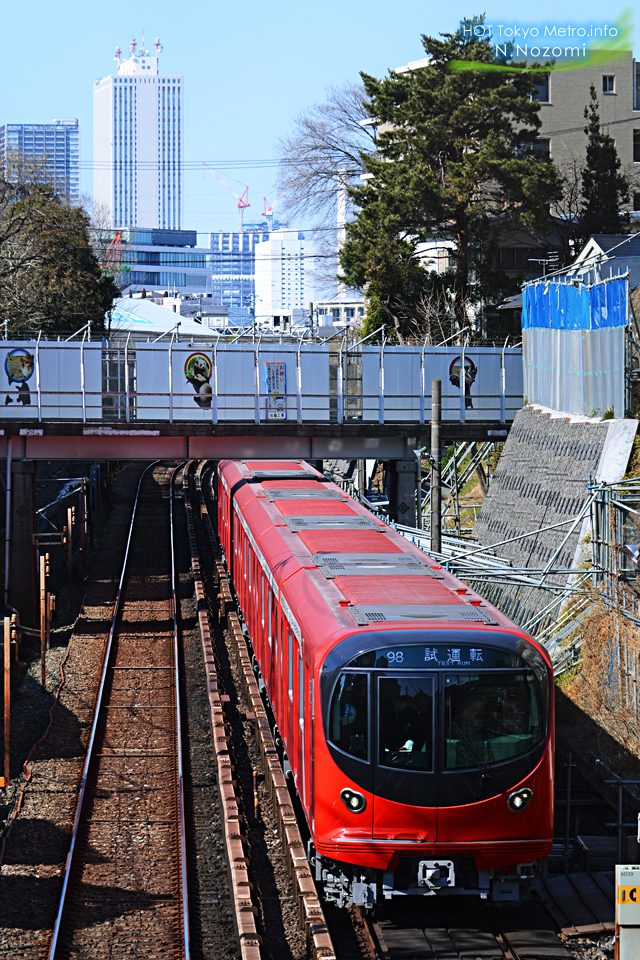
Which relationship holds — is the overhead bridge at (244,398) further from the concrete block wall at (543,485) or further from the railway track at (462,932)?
the railway track at (462,932)

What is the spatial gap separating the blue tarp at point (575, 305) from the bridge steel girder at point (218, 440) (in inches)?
133

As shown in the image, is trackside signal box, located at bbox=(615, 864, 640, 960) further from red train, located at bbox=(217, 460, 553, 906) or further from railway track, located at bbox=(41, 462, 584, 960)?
railway track, located at bbox=(41, 462, 584, 960)

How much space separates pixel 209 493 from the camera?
45.0 meters

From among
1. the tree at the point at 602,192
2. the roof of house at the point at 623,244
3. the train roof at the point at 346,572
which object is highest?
the tree at the point at 602,192

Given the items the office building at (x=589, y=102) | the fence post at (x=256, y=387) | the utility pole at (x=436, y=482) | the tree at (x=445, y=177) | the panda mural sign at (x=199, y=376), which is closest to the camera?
the utility pole at (x=436, y=482)

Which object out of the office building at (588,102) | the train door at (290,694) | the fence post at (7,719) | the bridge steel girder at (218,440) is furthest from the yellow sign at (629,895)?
the office building at (588,102)

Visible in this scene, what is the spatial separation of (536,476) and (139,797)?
11638 millimetres

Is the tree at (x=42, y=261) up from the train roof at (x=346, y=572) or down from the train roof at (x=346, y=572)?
up

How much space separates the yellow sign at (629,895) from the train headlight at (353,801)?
2.51 m

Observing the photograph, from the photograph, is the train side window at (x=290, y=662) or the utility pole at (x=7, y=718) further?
the utility pole at (x=7, y=718)

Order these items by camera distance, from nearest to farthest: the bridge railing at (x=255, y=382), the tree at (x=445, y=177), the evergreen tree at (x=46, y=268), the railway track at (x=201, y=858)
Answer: the railway track at (x=201, y=858)
the bridge railing at (x=255, y=382)
the tree at (x=445, y=177)
the evergreen tree at (x=46, y=268)

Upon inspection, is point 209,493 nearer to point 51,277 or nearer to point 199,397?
point 51,277

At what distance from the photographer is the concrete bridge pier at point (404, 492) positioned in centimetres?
2658

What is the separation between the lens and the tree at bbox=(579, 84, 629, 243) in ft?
145
